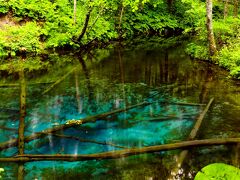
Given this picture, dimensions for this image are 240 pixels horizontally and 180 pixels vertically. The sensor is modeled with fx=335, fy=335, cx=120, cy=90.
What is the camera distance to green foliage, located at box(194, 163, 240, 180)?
4.78m

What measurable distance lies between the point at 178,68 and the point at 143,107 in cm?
672

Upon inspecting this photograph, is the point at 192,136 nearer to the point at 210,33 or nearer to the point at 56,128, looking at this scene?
the point at 56,128

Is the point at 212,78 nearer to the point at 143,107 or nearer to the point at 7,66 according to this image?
the point at 143,107

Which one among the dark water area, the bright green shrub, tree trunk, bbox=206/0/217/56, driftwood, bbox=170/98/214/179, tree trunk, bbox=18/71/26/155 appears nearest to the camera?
driftwood, bbox=170/98/214/179

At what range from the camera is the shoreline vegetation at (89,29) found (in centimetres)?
1686

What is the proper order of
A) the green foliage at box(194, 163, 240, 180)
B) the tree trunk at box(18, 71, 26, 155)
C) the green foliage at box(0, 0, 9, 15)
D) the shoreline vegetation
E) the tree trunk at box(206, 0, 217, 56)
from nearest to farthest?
1. the green foliage at box(194, 163, 240, 180)
2. the tree trunk at box(18, 71, 26, 155)
3. the tree trunk at box(206, 0, 217, 56)
4. the shoreline vegetation
5. the green foliage at box(0, 0, 9, 15)

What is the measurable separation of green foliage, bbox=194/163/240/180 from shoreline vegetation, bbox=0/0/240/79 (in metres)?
9.65

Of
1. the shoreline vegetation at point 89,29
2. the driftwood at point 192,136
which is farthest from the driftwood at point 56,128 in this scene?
the shoreline vegetation at point 89,29

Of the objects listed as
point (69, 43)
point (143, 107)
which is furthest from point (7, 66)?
point (143, 107)

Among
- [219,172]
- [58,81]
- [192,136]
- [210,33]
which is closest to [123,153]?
[192,136]

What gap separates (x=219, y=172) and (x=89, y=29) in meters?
20.3

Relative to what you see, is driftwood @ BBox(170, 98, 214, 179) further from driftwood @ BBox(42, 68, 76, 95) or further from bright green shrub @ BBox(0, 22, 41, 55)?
bright green shrub @ BBox(0, 22, 41, 55)

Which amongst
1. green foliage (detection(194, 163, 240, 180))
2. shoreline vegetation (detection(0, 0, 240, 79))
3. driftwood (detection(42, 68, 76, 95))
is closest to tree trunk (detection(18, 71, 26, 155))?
driftwood (detection(42, 68, 76, 95))

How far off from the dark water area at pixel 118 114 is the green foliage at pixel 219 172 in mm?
1927
